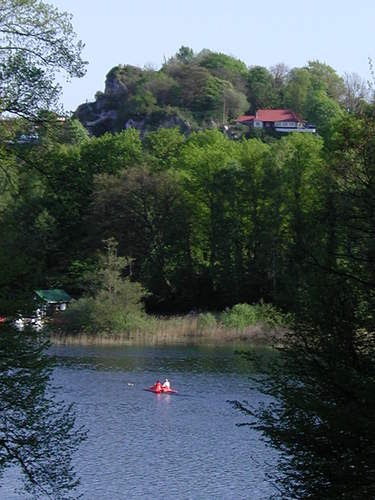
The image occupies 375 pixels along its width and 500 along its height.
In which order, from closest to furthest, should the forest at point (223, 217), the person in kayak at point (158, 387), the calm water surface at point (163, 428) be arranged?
the forest at point (223, 217) < the calm water surface at point (163, 428) < the person in kayak at point (158, 387)

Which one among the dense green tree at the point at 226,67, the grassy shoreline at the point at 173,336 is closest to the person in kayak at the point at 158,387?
the grassy shoreline at the point at 173,336

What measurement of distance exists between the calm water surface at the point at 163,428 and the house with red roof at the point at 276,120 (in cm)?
8632

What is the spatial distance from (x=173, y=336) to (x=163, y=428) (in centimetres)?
2127

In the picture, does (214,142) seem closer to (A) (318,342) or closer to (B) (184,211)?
(B) (184,211)

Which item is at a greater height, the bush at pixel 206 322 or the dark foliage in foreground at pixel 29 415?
the dark foliage in foreground at pixel 29 415

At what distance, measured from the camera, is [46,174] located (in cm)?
1083

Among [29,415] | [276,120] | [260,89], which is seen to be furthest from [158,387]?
[260,89]

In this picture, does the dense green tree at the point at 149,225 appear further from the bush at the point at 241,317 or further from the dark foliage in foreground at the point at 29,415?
the dark foliage in foreground at the point at 29,415

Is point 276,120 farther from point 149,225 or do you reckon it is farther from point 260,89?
point 149,225

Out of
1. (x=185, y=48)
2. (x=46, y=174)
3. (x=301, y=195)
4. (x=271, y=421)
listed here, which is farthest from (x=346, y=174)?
(x=185, y=48)

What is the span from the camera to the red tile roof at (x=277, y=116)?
132 metres

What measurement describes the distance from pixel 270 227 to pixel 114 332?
503 inches

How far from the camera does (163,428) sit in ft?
98.0

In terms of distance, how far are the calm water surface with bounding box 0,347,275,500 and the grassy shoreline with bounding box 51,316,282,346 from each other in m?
2.71
